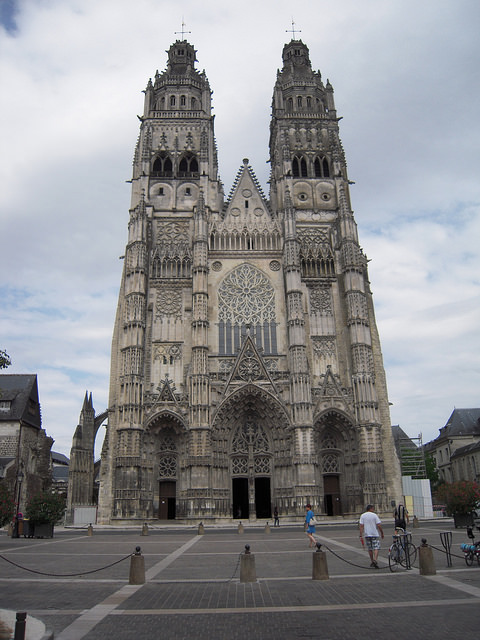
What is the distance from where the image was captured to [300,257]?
4119cm

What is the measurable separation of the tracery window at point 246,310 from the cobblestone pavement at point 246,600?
81.9 ft

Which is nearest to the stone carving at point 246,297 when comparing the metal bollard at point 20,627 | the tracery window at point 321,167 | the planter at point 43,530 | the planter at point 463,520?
the tracery window at point 321,167

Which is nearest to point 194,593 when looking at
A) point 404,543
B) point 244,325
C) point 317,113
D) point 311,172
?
point 404,543

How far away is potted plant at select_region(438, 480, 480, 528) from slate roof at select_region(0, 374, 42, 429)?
2979cm

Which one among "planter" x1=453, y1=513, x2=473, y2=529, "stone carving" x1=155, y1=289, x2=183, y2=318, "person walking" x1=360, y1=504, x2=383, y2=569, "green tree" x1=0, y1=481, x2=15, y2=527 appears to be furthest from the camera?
"stone carving" x1=155, y1=289, x2=183, y2=318

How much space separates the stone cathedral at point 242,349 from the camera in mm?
34812

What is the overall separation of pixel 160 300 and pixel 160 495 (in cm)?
1397

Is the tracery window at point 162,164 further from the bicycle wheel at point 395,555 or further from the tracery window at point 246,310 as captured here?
the bicycle wheel at point 395,555

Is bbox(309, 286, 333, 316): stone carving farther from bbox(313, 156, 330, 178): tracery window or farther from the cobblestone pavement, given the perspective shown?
the cobblestone pavement

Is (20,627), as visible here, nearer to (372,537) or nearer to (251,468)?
(372,537)

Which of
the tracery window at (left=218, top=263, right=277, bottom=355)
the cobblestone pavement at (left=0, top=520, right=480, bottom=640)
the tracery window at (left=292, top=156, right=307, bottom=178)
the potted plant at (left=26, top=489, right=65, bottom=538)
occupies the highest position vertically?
the tracery window at (left=292, top=156, right=307, bottom=178)

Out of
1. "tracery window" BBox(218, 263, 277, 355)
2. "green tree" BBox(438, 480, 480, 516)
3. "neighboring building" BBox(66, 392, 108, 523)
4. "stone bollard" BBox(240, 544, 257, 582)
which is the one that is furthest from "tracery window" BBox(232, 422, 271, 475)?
"stone bollard" BBox(240, 544, 257, 582)

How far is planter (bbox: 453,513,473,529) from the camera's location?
71.7 ft

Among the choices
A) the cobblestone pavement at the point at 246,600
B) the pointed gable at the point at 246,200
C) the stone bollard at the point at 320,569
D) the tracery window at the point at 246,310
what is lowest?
the cobblestone pavement at the point at 246,600
